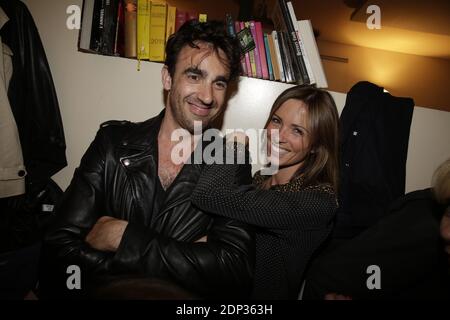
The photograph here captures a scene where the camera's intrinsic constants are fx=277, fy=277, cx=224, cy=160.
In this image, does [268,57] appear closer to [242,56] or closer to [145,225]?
[242,56]

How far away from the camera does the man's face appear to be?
1397 millimetres

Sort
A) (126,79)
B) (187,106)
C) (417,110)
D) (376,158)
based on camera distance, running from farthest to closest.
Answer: (417,110), (126,79), (376,158), (187,106)

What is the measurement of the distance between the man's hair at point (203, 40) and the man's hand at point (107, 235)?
2.79 ft

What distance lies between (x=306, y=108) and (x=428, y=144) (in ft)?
3.80

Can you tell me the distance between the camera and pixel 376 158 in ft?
5.48

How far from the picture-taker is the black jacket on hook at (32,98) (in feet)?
5.14

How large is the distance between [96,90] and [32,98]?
38cm

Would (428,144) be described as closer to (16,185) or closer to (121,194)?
(121,194)

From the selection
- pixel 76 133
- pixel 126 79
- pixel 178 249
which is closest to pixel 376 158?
pixel 178 249

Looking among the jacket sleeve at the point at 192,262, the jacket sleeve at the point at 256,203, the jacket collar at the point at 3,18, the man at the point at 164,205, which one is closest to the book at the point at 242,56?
the man at the point at 164,205

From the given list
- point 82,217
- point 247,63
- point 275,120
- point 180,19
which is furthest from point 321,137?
point 82,217

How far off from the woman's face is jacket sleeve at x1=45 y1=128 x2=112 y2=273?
91 cm

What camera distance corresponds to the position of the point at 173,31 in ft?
5.77

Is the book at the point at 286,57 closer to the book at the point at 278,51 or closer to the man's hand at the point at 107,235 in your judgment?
the book at the point at 278,51
